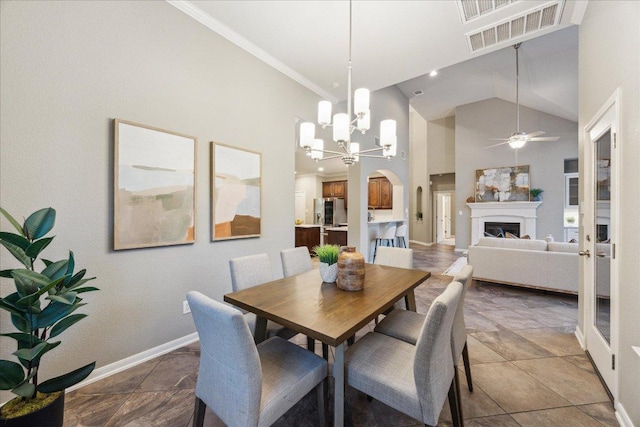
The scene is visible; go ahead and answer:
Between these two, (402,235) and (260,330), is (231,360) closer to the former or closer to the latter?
(260,330)

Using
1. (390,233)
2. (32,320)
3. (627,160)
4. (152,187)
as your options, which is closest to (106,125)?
(152,187)

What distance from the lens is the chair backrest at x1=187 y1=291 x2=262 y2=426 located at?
1.00m

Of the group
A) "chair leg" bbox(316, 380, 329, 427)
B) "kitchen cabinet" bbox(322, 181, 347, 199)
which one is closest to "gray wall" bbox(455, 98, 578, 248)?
"kitchen cabinet" bbox(322, 181, 347, 199)

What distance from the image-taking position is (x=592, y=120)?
2129 millimetres

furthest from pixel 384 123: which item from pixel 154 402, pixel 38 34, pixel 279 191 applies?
pixel 154 402

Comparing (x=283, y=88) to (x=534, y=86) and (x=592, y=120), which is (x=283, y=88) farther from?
(x=534, y=86)

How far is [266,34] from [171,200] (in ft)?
6.45

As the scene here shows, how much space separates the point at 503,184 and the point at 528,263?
13.5 ft

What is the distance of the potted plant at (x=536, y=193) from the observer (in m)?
6.66

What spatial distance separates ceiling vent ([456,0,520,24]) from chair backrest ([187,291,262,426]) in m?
3.04

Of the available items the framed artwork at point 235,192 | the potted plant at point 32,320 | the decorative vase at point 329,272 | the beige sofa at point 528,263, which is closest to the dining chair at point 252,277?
the decorative vase at point 329,272

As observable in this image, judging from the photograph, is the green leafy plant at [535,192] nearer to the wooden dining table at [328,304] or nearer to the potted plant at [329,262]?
the wooden dining table at [328,304]

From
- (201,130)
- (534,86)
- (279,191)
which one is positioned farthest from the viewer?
(534,86)

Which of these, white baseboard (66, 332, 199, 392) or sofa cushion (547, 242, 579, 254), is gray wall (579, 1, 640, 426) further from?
white baseboard (66, 332, 199, 392)
